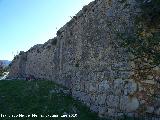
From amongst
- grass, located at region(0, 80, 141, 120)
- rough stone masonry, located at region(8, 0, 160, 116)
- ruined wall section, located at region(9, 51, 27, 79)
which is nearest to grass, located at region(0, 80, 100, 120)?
grass, located at region(0, 80, 141, 120)

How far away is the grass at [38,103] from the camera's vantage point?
1172 cm

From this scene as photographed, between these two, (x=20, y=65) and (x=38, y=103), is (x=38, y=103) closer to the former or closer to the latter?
(x=38, y=103)

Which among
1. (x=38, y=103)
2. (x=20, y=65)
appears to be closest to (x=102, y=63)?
(x=38, y=103)

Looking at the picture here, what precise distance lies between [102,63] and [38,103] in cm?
313

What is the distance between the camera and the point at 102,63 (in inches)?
487

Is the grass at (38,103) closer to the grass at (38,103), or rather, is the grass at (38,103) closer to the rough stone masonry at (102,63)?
the grass at (38,103)

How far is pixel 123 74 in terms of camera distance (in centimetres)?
1088

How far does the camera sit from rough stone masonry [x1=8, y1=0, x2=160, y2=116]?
415 inches

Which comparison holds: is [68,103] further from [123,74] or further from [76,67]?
[123,74]

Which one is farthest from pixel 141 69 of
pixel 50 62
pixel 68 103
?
pixel 50 62

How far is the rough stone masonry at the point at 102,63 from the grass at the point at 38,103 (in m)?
0.55

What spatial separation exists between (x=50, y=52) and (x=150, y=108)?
1241 cm

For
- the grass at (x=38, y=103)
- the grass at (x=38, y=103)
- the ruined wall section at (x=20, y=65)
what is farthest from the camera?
the ruined wall section at (x=20, y=65)

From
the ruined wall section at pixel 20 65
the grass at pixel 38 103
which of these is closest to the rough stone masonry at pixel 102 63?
the grass at pixel 38 103
